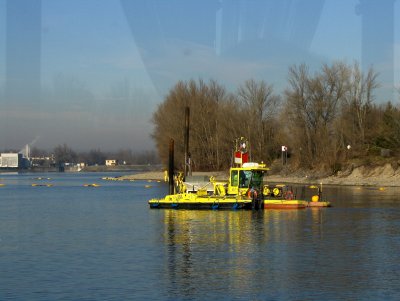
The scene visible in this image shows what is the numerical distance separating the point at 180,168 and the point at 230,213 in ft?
308

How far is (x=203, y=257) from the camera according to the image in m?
27.3

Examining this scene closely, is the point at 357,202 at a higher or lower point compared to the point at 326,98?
lower

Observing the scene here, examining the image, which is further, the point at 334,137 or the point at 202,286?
the point at 334,137

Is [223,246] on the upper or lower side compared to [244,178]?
lower

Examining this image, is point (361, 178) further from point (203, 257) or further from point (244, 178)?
point (203, 257)

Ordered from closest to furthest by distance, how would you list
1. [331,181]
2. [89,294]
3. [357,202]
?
1. [89,294]
2. [357,202]
3. [331,181]

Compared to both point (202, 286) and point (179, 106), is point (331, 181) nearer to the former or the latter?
point (179, 106)

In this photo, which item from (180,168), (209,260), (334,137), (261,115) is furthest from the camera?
(180,168)

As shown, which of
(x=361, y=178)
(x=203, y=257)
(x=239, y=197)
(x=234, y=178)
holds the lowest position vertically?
(x=203, y=257)

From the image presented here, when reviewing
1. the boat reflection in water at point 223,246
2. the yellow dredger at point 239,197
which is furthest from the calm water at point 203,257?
the yellow dredger at point 239,197

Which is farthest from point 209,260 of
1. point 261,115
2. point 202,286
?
point 261,115

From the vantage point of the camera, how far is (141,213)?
5119 centimetres

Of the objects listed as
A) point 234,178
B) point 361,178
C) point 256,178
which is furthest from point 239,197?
point 361,178

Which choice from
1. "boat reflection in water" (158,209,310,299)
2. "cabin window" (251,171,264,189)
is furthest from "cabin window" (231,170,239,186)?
"boat reflection in water" (158,209,310,299)
